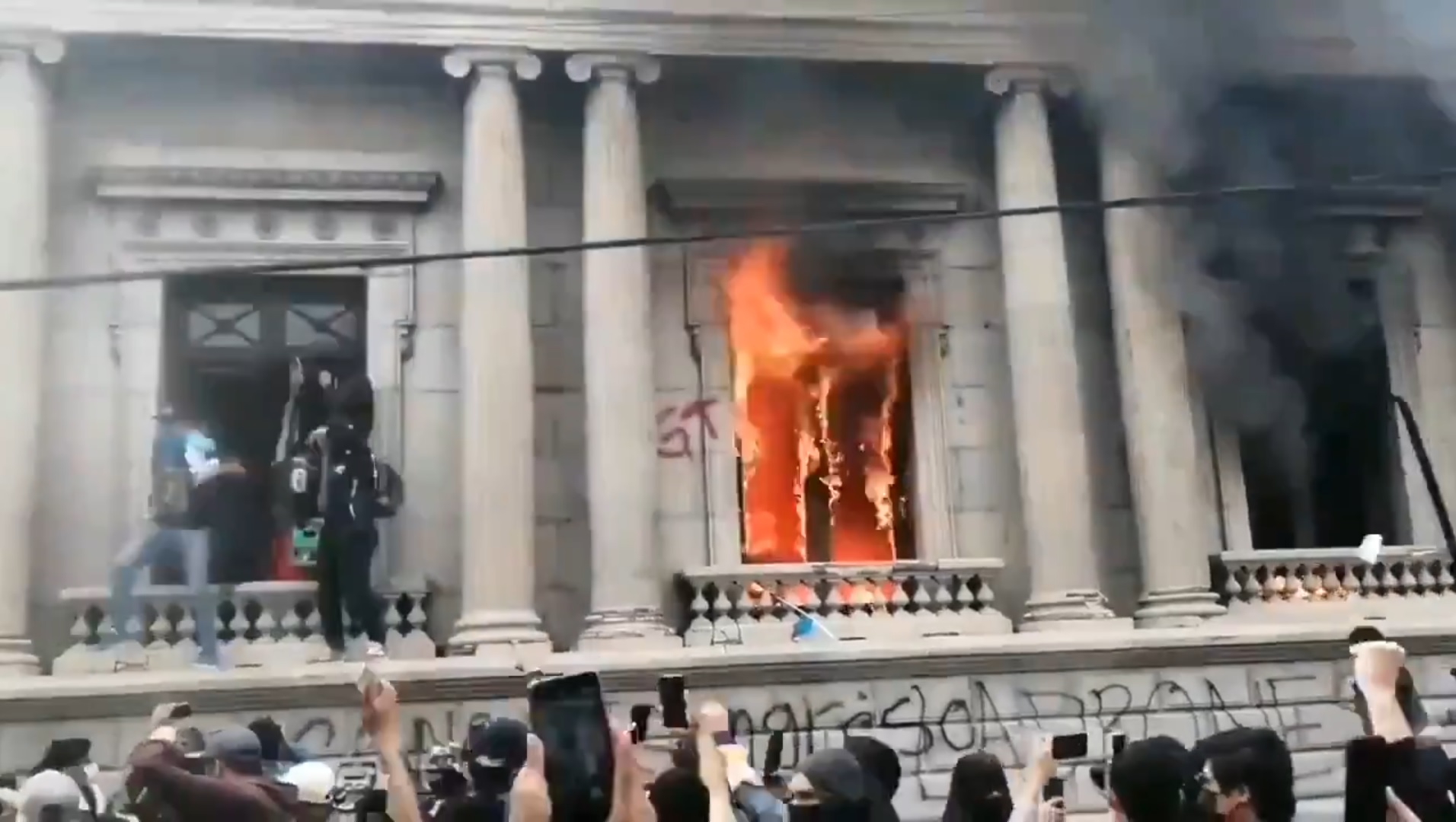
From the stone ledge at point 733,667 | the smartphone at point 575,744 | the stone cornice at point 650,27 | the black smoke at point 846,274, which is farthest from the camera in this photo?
the black smoke at point 846,274

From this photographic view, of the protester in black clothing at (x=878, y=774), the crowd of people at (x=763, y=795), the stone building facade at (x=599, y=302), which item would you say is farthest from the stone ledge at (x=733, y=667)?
the protester in black clothing at (x=878, y=774)

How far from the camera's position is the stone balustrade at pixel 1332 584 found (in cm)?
1108

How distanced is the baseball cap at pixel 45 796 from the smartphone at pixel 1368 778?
148 inches

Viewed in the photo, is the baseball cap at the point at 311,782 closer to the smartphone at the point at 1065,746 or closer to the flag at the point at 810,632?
the smartphone at the point at 1065,746

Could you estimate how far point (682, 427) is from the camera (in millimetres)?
11414

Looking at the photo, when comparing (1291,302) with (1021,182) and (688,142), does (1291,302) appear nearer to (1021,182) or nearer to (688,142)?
(1021,182)

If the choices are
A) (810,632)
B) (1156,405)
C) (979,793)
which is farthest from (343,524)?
(1156,405)

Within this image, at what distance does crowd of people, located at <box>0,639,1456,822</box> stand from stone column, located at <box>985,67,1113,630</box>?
6089 mm

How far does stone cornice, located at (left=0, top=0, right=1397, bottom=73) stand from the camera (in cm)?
1024

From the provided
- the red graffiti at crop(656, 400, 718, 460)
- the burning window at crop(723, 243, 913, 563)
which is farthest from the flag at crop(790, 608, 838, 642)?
the red graffiti at crop(656, 400, 718, 460)

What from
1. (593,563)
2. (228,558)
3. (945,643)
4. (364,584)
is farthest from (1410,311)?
(228,558)

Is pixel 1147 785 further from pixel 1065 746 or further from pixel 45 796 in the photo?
pixel 45 796

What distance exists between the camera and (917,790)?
9.15 meters

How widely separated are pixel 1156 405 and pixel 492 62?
5.95 meters
